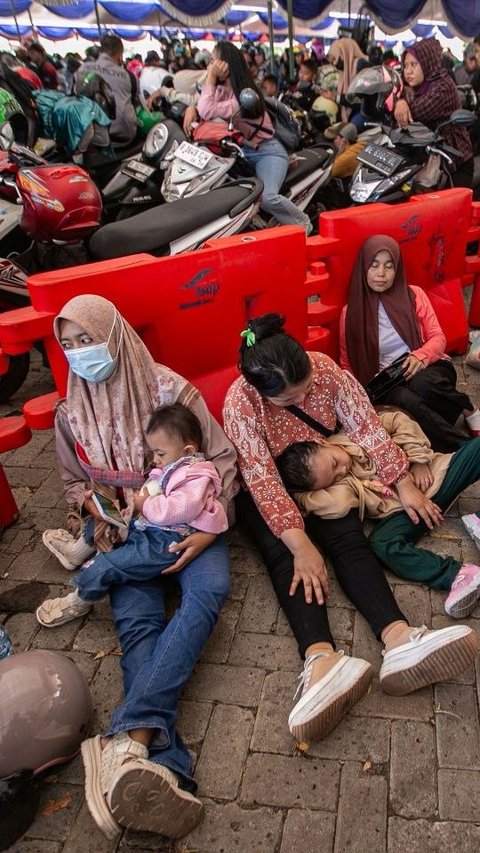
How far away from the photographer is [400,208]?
144 inches

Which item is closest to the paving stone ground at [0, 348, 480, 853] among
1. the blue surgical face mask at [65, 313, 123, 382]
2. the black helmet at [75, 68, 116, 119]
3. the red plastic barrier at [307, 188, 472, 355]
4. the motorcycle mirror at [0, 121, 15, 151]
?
the blue surgical face mask at [65, 313, 123, 382]

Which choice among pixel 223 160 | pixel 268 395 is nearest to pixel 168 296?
pixel 268 395

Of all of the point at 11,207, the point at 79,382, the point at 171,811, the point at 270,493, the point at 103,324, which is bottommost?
the point at 171,811

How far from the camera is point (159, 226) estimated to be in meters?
3.88

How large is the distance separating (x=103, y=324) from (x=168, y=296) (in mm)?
643

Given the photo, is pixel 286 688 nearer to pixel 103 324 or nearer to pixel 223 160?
pixel 103 324

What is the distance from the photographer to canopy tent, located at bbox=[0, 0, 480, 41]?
14.4 m

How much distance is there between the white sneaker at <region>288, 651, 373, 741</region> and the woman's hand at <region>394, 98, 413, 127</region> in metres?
4.85

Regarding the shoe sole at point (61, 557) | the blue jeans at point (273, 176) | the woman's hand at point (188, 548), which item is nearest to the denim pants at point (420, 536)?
the woman's hand at point (188, 548)

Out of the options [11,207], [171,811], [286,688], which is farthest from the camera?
[11,207]

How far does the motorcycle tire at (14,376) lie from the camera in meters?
Answer: 4.10

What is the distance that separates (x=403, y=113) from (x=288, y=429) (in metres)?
3.99

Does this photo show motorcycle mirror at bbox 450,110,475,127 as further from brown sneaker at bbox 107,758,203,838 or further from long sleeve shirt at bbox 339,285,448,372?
brown sneaker at bbox 107,758,203,838

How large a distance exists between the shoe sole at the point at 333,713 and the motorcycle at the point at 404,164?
3939mm
